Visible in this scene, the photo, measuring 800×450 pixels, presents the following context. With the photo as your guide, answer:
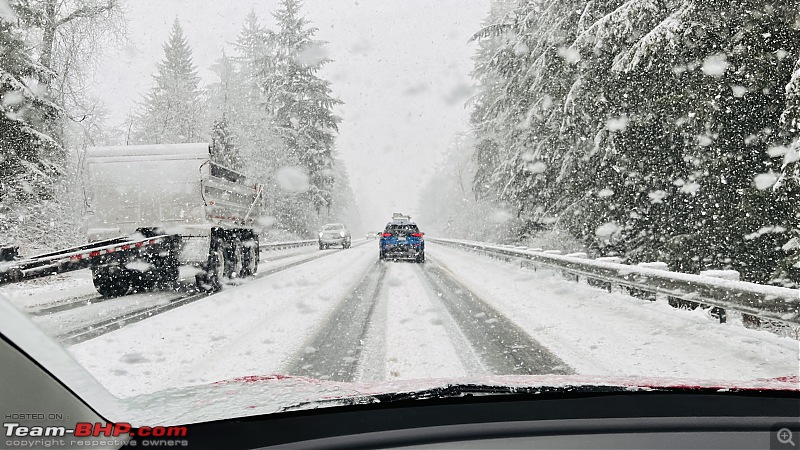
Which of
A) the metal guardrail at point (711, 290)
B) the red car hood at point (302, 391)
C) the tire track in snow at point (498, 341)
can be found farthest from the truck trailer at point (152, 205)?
the red car hood at point (302, 391)

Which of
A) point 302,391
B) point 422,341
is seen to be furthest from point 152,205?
point 302,391

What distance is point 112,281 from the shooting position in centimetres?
1163

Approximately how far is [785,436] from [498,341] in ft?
15.8

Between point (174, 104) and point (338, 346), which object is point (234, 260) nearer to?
point (338, 346)

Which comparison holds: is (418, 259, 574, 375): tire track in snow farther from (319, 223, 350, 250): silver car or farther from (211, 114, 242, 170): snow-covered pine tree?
(319, 223, 350, 250): silver car

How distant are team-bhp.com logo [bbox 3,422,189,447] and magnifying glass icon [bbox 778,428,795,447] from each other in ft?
6.70

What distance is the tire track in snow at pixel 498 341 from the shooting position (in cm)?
536

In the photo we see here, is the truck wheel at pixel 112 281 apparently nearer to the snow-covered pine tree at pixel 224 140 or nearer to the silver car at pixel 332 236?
the snow-covered pine tree at pixel 224 140

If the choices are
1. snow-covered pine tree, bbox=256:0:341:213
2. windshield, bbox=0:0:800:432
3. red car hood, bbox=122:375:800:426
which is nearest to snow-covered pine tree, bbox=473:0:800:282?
windshield, bbox=0:0:800:432

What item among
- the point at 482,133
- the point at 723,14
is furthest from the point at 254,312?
the point at 482,133

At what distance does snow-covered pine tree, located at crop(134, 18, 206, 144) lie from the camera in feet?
91.1

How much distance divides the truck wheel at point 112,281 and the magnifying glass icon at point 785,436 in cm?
1174

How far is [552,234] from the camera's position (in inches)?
862

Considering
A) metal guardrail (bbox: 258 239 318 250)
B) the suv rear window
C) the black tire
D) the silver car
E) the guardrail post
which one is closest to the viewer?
the guardrail post
